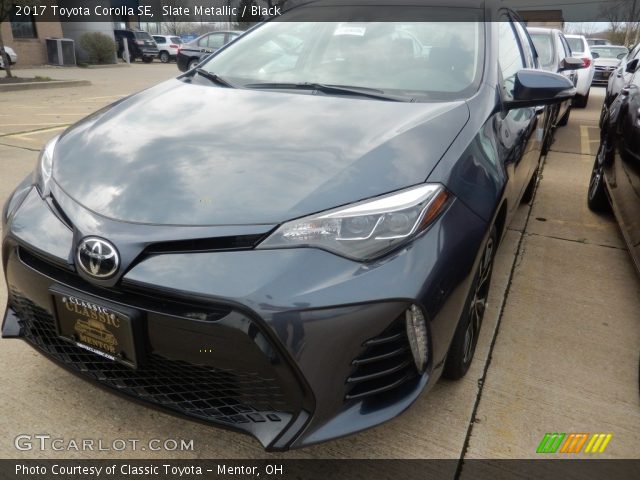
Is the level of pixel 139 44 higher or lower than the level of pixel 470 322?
lower

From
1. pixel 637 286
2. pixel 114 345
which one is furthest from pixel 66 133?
pixel 637 286

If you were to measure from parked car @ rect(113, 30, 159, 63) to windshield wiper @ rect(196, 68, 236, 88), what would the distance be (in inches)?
1108

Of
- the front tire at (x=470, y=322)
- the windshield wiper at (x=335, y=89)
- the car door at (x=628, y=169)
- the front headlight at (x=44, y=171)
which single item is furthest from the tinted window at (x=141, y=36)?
the front tire at (x=470, y=322)

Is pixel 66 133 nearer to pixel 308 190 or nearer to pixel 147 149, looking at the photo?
pixel 147 149

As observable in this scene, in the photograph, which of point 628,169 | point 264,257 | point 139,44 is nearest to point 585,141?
point 628,169

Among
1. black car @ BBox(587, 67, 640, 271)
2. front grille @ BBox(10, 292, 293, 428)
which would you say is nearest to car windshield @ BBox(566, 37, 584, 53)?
black car @ BBox(587, 67, 640, 271)

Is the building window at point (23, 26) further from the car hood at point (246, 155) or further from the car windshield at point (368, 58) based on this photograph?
the car hood at point (246, 155)

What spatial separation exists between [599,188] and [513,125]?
2001 mm

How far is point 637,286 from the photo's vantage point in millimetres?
3121

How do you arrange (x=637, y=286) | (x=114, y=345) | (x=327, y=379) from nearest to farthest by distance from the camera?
(x=327, y=379)
(x=114, y=345)
(x=637, y=286)

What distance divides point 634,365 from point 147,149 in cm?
227

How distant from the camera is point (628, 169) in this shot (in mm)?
2967

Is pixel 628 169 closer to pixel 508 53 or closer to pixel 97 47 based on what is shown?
pixel 508 53

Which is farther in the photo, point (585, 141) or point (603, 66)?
point (603, 66)
